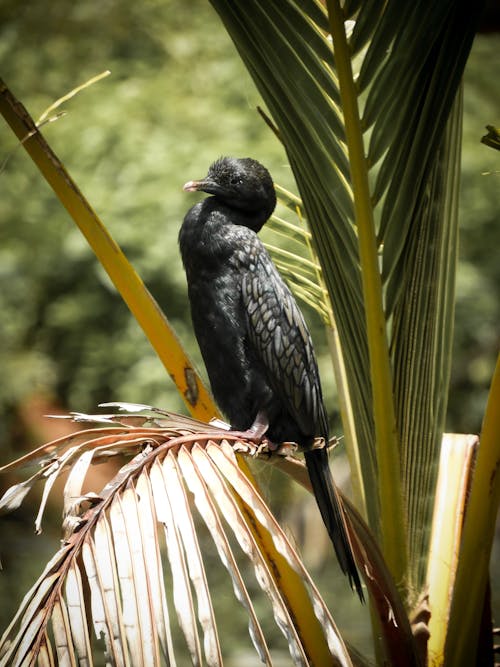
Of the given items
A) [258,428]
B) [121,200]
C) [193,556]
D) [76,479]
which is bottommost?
[258,428]

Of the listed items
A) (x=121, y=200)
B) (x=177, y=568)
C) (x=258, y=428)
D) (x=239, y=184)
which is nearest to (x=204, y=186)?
(x=239, y=184)

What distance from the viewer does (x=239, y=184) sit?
3.93 feet

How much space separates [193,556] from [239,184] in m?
0.64

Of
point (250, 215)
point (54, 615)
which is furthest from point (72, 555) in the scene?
point (250, 215)

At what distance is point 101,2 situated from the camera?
3209 mm

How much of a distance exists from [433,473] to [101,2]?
8.93ft

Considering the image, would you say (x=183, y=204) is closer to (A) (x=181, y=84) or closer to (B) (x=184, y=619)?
(A) (x=181, y=84)

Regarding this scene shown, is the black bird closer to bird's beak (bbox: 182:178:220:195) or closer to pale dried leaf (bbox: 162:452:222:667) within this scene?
bird's beak (bbox: 182:178:220:195)

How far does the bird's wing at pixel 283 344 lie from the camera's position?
1170 millimetres

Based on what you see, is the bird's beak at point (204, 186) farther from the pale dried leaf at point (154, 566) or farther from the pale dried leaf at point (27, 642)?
the pale dried leaf at point (27, 642)

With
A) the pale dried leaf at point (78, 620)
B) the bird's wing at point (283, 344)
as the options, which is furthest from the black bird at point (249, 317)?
the pale dried leaf at point (78, 620)

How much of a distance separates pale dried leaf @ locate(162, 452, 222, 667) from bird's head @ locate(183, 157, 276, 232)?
1.66 ft

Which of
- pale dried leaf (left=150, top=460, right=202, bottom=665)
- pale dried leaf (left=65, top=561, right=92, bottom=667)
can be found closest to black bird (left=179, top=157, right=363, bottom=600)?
pale dried leaf (left=150, top=460, right=202, bottom=665)

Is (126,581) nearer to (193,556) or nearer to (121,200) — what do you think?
(193,556)
